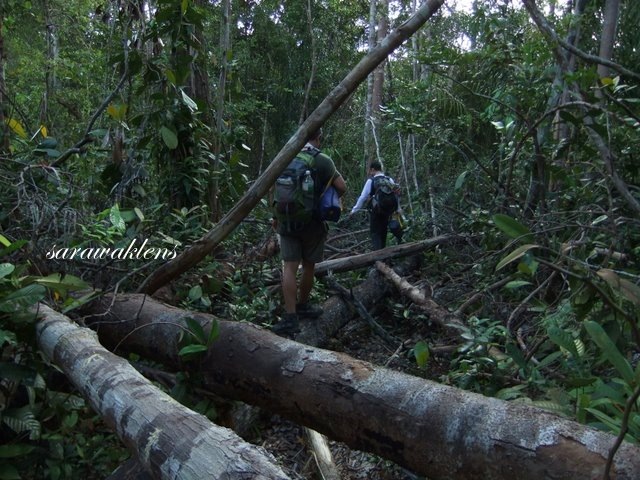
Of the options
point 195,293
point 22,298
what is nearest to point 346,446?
point 195,293

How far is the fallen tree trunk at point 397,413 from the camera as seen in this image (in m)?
1.99

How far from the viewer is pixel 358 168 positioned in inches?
564

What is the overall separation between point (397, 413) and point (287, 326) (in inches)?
88.2

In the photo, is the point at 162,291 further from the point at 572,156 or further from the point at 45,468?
the point at 572,156

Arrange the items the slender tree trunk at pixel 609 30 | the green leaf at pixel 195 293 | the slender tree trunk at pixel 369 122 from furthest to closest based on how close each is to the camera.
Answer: the slender tree trunk at pixel 369 122
the slender tree trunk at pixel 609 30
the green leaf at pixel 195 293

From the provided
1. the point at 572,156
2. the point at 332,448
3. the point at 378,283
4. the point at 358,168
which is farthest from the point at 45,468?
the point at 358,168

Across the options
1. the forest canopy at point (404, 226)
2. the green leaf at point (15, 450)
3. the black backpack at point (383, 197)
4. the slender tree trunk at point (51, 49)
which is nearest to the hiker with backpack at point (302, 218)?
the forest canopy at point (404, 226)

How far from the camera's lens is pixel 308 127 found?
4078mm

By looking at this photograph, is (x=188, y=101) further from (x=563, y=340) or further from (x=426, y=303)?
(x=563, y=340)

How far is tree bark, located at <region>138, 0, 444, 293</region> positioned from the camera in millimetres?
4023

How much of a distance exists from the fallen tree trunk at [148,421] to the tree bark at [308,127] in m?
1.29

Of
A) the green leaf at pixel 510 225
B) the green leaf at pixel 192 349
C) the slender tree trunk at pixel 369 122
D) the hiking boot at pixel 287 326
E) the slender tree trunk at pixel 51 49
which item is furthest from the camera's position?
the slender tree trunk at pixel 369 122

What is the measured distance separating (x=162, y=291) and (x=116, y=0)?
3171 millimetres

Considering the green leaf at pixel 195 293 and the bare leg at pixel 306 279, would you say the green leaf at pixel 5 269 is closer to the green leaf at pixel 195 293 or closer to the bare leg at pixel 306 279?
the green leaf at pixel 195 293
